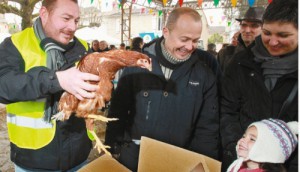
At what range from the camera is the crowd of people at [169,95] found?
1173 millimetres

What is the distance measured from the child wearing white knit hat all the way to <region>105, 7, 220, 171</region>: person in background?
0.42 m

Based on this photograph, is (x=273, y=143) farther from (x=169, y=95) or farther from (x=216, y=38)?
(x=216, y=38)

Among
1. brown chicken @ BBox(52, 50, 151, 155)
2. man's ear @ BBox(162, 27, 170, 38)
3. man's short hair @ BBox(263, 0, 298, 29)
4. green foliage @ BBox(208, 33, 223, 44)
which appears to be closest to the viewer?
brown chicken @ BBox(52, 50, 151, 155)

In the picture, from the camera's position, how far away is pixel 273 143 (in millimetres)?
1163

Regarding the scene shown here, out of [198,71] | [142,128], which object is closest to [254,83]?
[198,71]

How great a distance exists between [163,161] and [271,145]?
462mm

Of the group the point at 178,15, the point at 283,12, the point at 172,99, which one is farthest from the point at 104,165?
the point at 283,12

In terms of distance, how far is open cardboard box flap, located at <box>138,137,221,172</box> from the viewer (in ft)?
3.80

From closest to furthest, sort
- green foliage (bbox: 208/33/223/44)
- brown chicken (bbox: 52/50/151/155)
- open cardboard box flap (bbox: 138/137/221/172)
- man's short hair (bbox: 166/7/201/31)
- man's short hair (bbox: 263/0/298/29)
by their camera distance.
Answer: brown chicken (bbox: 52/50/151/155) → open cardboard box flap (bbox: 138/137/221/172) → man's short hair (bbox: 263/0/298/29) → man's short hair (bbox: 166/7/201/31) → green foliage (bbox: 208/33/223/44)

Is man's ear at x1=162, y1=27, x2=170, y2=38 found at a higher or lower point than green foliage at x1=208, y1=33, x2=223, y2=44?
higher

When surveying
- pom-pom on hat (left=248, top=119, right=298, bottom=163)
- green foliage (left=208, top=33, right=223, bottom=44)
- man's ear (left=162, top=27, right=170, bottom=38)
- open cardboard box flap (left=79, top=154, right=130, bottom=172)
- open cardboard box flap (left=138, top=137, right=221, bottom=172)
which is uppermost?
man's ear (left=162, top=27, right=170, bottom=38)

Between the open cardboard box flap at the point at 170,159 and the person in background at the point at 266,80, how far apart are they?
Answer: 354mm

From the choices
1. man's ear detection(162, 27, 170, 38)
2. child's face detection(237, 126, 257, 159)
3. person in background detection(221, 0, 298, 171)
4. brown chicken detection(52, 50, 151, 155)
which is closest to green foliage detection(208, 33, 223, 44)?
man's ear detection(162, 27, 170, 38)

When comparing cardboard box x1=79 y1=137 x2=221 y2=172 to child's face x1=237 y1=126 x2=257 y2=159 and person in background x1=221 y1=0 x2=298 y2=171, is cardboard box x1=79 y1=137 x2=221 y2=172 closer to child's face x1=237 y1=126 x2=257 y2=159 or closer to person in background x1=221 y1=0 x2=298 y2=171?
child's face x1=237 y1=126 x2=257 y2=159
